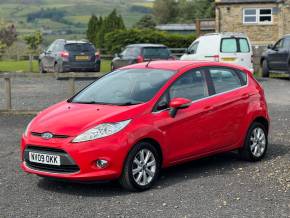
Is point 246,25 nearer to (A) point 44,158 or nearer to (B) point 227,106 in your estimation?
(B) point 227,106

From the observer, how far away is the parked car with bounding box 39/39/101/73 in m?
26.6

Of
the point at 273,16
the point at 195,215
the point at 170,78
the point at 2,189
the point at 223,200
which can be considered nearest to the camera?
the point at 195,215

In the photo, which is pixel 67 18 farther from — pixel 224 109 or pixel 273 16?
pixel 224 109

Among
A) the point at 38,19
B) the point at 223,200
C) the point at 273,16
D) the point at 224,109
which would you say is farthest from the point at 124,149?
the point at 38,19

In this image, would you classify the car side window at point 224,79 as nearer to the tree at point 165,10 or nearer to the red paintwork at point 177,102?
the red paintwork at point 177,102

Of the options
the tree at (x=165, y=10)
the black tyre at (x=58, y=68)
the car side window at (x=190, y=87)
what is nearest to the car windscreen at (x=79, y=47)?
the black tyre at (x=58, y=68)

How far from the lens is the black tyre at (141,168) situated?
24.6 ft

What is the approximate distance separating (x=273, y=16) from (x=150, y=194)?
120 feet

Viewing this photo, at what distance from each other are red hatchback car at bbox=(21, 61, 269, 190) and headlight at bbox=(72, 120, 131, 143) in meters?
0.01

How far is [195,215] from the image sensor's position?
21.4ft

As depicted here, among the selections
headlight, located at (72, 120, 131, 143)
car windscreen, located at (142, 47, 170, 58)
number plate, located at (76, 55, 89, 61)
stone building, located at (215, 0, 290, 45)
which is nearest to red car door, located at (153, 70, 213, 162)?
headlight, located at (72, 120, 131, 143)

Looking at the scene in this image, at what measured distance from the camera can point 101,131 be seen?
7.41 metres

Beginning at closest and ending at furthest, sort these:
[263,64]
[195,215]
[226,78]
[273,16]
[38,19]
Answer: [195,215] → [226,78] → [263,64] → [273,16] → [38,19]

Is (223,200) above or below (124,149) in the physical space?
below
